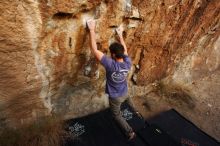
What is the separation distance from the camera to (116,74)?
10.8 feet

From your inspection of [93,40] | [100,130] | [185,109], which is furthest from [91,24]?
[185,109]

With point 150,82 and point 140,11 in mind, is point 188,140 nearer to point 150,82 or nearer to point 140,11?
point 150,82

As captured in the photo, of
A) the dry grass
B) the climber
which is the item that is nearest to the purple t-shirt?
the climber

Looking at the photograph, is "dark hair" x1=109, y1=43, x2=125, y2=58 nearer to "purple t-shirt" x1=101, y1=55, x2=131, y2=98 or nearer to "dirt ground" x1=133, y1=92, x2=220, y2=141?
"purple t-shirt" x1=101, y1=55, x2=131, y2=98

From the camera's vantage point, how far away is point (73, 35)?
10.8 ft

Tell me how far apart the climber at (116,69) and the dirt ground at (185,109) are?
1148 mm

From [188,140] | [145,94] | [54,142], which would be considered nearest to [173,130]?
[188,140]

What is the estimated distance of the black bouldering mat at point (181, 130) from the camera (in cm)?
402

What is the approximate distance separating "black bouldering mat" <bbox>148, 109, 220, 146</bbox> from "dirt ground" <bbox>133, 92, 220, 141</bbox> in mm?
279

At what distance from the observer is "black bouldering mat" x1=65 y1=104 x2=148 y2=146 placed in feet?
→ 12.0

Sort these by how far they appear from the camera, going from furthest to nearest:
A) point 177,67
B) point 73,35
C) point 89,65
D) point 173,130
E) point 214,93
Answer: point 214,93 → point 177,67 → point 173,130 → point 89,65 → point 73,35

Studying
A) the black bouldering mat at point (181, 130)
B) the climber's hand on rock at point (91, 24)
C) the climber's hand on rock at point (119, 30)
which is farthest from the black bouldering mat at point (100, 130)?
the climber's hand on rock at point (91, 24)

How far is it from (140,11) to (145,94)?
1853 millimetres

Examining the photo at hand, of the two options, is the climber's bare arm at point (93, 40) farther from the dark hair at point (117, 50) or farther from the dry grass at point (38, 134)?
the dry grass at point (38, 134)
